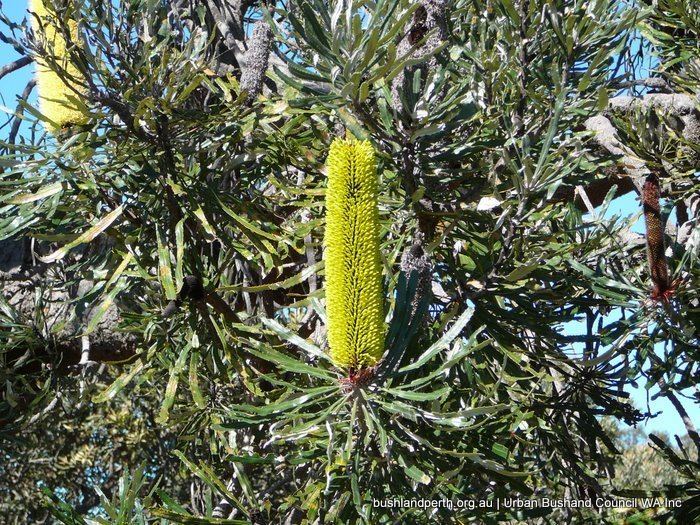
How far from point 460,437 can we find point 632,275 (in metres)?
0.67

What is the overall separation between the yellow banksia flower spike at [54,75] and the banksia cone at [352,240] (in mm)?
849

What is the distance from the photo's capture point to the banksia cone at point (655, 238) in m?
1.85

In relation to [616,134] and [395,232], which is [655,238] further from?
[616,134]

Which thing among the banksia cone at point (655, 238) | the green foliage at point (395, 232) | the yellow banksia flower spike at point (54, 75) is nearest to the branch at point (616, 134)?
the green foliage at point (395, 232)

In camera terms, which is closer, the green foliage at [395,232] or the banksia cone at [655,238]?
the green foliage at [395,232]

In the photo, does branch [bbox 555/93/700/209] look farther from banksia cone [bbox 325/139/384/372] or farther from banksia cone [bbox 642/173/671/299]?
banksia cone [bbox 325/139/384/372]

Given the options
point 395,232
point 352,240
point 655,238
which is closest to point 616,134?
point 655,238

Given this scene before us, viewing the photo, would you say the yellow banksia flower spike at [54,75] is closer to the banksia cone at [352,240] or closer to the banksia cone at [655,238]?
the banksia cone at [352,240]

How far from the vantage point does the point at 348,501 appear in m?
1.81

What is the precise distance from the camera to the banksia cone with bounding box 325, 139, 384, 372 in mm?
1381

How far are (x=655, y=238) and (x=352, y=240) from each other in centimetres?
82

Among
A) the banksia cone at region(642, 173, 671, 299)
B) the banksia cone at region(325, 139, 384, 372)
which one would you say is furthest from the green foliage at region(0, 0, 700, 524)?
the banksia cone at region(325, 139, 384, 372)

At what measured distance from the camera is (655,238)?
185 cm

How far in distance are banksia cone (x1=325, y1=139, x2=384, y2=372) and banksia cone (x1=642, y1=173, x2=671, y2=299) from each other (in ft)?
2.50
